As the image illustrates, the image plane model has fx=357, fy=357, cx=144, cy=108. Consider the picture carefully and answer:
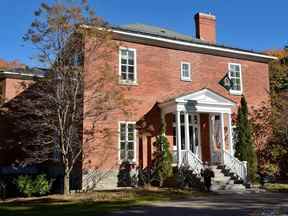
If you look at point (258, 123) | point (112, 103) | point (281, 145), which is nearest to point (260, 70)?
point (258, 123)

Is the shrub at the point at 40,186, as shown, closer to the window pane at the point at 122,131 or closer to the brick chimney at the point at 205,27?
the window pane at the point at 122,131

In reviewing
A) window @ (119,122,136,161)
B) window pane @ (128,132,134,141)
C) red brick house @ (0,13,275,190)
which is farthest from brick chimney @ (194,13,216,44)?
window pane @ (128,132,134,141)

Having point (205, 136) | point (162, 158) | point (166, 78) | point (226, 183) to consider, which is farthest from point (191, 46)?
point (226, 183)

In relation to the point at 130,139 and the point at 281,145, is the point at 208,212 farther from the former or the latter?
the point at 281,145

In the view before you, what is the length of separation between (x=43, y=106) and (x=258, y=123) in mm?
14398

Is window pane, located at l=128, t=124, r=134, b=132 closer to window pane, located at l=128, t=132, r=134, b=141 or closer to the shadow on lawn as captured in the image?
window pane, located at l=128, t=132, r=134, b=141

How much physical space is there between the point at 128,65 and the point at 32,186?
328 inches

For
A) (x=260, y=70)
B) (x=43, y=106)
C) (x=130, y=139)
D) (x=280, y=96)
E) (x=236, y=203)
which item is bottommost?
(x=236, y=203)

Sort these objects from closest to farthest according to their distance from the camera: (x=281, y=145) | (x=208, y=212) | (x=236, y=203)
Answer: (x=208, y=212) < (x=236, y=203) < (x=281, y=145)

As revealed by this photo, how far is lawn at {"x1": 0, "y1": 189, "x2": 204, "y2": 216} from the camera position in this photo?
11.6 metres

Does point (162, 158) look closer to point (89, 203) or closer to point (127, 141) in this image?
point (127, 141)

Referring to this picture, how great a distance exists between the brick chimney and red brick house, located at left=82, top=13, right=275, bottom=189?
3.04 m

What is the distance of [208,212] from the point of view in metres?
11.1

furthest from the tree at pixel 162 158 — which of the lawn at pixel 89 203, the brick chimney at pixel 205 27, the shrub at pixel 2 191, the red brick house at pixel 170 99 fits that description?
the brick chimney at pixel 205 27
